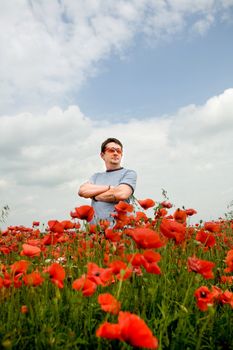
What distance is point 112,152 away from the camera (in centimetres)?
618

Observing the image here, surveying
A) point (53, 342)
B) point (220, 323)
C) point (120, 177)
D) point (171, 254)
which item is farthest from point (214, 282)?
point (120, 177)

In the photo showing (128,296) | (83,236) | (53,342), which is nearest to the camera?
(53,342)

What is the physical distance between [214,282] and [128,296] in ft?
4.45

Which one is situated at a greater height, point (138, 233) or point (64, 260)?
point (138, 233)

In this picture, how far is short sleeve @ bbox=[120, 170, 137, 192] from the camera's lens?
5.82 m

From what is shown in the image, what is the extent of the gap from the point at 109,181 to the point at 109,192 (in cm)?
53

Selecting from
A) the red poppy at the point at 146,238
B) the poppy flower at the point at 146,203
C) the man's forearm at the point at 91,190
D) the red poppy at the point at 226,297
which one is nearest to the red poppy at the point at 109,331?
the red poppy at the point at 146,238

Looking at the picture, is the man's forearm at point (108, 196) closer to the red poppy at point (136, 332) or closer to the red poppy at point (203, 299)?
the red poppy at point (203, 299)

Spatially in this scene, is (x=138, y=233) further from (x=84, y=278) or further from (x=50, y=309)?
(x=50, y=309)

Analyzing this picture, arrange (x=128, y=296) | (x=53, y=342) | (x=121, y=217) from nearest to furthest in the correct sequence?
1. (x=53, y=342)
2. (x=128, y=296)
3. (x=121, y=217)

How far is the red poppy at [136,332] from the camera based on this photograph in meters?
1.38

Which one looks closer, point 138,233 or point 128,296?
point 138,233

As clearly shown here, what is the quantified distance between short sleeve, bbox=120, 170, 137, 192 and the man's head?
14.6 inches

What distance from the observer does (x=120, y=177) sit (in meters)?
6.05
